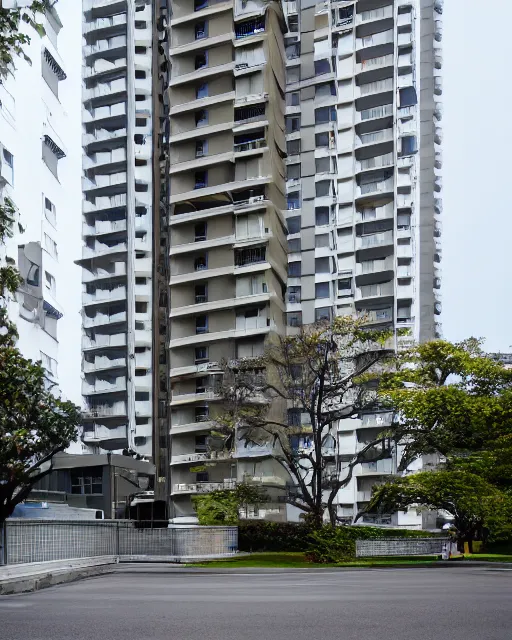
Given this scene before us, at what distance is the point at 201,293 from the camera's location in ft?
278

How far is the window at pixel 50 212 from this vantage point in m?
66.7

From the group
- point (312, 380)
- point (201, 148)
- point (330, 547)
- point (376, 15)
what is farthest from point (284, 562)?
point (376, 15)

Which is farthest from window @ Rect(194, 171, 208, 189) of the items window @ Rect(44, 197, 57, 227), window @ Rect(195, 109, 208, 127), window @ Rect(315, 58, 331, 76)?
window @ Rect(315, 58, 331, 76)

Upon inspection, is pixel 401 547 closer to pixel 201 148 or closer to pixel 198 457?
pixel 198 457

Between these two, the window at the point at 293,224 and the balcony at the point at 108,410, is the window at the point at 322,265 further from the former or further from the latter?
the balcony at the point at 108,410

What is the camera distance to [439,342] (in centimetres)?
6112

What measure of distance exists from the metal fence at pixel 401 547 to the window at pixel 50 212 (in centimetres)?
2723

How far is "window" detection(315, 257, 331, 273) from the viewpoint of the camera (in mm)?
98812

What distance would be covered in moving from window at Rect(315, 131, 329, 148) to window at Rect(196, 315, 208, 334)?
862 inches

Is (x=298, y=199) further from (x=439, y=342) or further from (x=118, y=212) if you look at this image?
(x=439, y=342)

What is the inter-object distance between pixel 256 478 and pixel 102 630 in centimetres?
6454

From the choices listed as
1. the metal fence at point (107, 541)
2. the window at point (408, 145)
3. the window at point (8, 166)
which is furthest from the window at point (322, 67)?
the metal fence at point (107, 541)

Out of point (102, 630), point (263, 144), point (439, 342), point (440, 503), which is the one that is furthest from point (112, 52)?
point (102, 630)

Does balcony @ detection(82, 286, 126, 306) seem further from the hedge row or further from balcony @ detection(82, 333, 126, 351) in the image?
the hedge row
